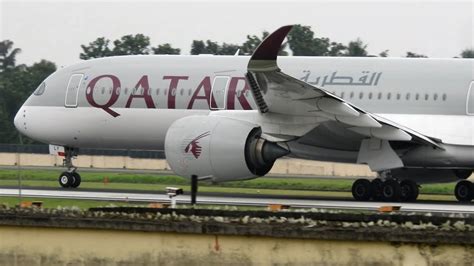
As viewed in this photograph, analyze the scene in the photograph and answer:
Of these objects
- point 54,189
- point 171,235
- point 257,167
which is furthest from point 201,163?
point 171,235

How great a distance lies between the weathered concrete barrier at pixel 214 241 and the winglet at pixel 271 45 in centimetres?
1452

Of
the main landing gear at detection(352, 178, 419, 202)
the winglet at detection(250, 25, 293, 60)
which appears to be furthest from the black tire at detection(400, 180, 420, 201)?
the winglet at detection(250, 25, 293, 60)

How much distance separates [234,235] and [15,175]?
3937 centimetres

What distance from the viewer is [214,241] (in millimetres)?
13414

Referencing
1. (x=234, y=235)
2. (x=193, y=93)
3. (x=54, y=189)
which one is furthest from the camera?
(x=54, y=189)

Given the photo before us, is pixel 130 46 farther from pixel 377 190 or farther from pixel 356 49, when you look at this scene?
pixel 377 190

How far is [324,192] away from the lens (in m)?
41.3

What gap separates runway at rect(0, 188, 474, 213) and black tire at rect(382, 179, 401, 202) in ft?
1.13

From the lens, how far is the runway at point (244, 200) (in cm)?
3031

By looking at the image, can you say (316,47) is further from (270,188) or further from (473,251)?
(473,251)

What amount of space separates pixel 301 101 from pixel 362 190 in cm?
395

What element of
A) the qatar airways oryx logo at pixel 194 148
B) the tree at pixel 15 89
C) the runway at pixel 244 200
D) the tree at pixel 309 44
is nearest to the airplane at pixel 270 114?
the qatar airways oryx logo at pixel 194 148

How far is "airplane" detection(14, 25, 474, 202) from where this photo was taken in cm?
3091

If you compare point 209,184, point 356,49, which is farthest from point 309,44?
point 209,184
